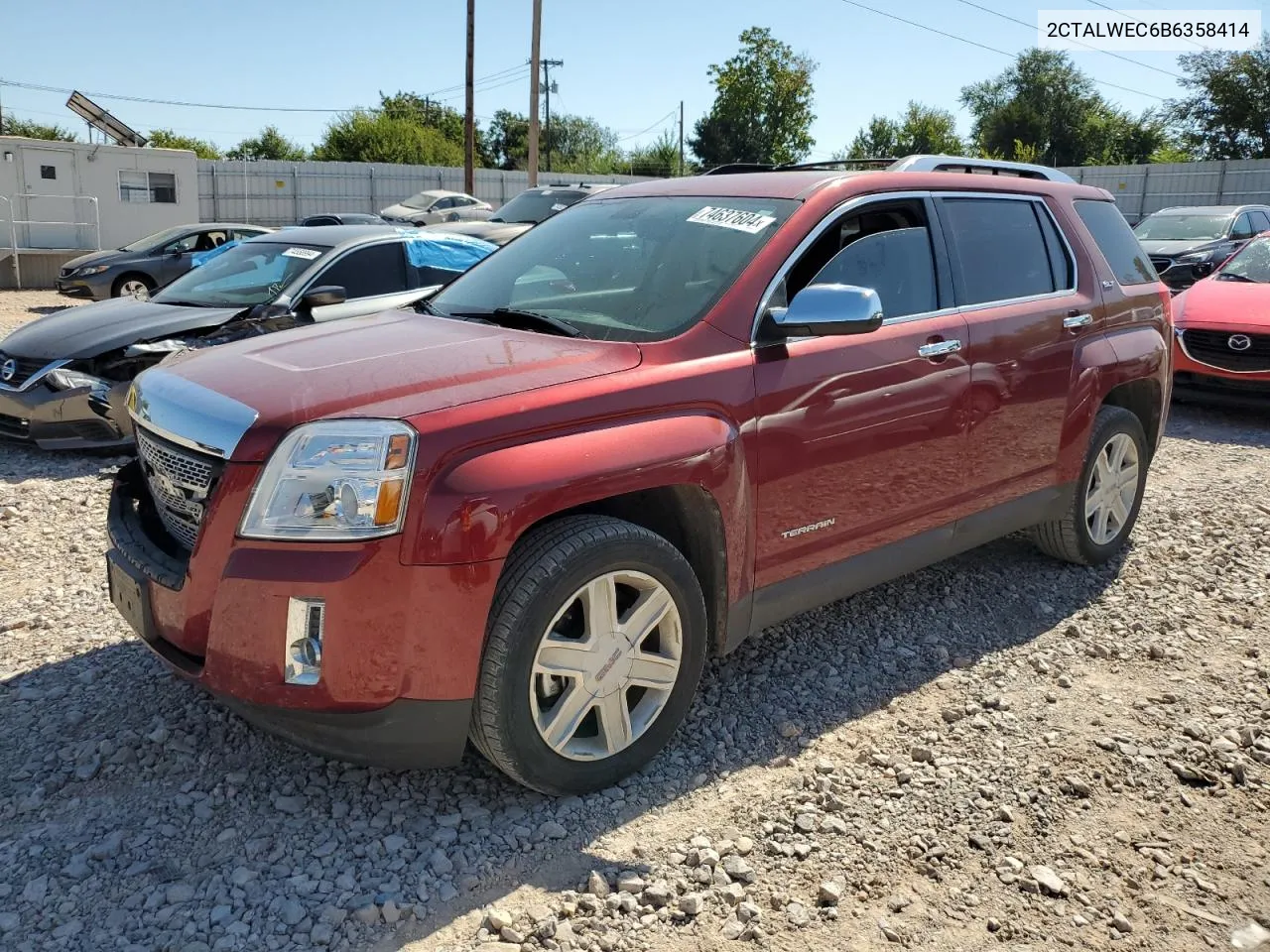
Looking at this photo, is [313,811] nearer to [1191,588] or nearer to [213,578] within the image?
[213,578]

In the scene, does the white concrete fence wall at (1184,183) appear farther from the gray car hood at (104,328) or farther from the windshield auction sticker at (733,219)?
the windshield auction sticker at (733,219)

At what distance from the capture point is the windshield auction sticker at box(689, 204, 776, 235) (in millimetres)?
3662

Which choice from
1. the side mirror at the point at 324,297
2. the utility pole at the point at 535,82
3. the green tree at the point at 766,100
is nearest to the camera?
the side mirror at the point at 324,297

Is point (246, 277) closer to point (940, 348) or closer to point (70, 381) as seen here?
point (70, 381)

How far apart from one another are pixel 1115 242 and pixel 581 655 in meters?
3.65

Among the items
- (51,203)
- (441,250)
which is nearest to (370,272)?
(441,250)

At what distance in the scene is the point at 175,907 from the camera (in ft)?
8.64

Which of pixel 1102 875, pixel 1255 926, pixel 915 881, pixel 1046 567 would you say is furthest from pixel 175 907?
pixel 1046 567

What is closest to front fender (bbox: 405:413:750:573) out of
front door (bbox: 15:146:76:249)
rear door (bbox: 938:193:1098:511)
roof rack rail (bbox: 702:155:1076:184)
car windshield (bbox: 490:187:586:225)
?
rear door (bbox: 938:193:1098:511)

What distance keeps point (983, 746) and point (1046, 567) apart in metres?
1.98

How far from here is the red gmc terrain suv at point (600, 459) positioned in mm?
2719

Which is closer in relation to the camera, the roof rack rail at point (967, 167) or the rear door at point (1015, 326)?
the rear door at point (1015, 326)

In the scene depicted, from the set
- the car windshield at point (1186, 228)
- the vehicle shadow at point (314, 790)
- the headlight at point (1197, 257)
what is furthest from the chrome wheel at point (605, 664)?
the car windshield at point (1186, 228)

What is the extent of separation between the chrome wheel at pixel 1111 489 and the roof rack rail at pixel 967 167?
1.31 meters
